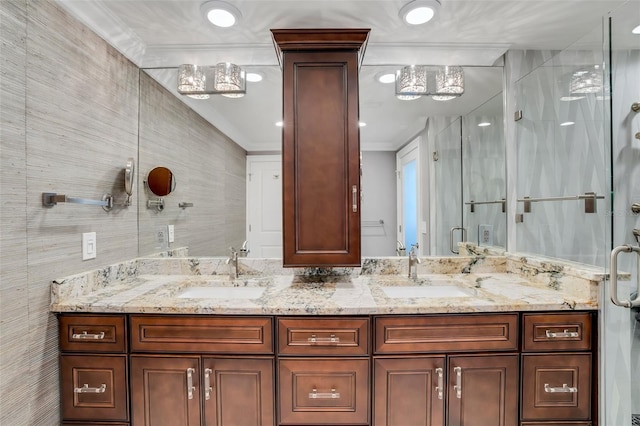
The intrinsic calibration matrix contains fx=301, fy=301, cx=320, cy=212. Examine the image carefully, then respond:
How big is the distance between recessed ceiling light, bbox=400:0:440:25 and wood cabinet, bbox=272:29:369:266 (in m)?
0.24

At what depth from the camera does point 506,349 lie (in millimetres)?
1291

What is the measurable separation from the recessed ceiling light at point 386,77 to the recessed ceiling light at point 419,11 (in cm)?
31

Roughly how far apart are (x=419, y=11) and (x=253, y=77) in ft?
3.25

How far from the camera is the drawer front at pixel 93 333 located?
1297 mm

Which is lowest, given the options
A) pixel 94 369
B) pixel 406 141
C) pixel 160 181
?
pixel 94 369

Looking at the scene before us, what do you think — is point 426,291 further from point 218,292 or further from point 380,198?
point 218,292

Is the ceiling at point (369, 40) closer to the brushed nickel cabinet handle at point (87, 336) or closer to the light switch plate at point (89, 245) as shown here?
the light switch plate at point (89, 245)

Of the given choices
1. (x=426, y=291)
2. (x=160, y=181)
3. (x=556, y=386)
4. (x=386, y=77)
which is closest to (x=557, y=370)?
(x=556, y=386)

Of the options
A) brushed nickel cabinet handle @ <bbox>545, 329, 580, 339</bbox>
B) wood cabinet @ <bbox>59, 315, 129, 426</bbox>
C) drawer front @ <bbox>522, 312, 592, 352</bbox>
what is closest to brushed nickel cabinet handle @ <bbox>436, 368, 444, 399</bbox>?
drawer front @ <bbox>522, 312, 592, 352</bbox>

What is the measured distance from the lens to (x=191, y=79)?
1.88 metres

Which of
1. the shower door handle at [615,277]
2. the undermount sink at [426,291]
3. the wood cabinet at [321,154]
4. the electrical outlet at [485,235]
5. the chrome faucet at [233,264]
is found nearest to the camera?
the shower door handle at [615,277]

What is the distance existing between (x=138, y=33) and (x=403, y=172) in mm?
1716

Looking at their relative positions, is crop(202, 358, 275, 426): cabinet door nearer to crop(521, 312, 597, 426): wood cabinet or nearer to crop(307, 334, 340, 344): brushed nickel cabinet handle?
crop(307, 334, 340, 344): brushed nickel cabinet handle

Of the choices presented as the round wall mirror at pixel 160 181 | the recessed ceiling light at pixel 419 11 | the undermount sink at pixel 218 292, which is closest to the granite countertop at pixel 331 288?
the undermount sink at pixel 218 292
